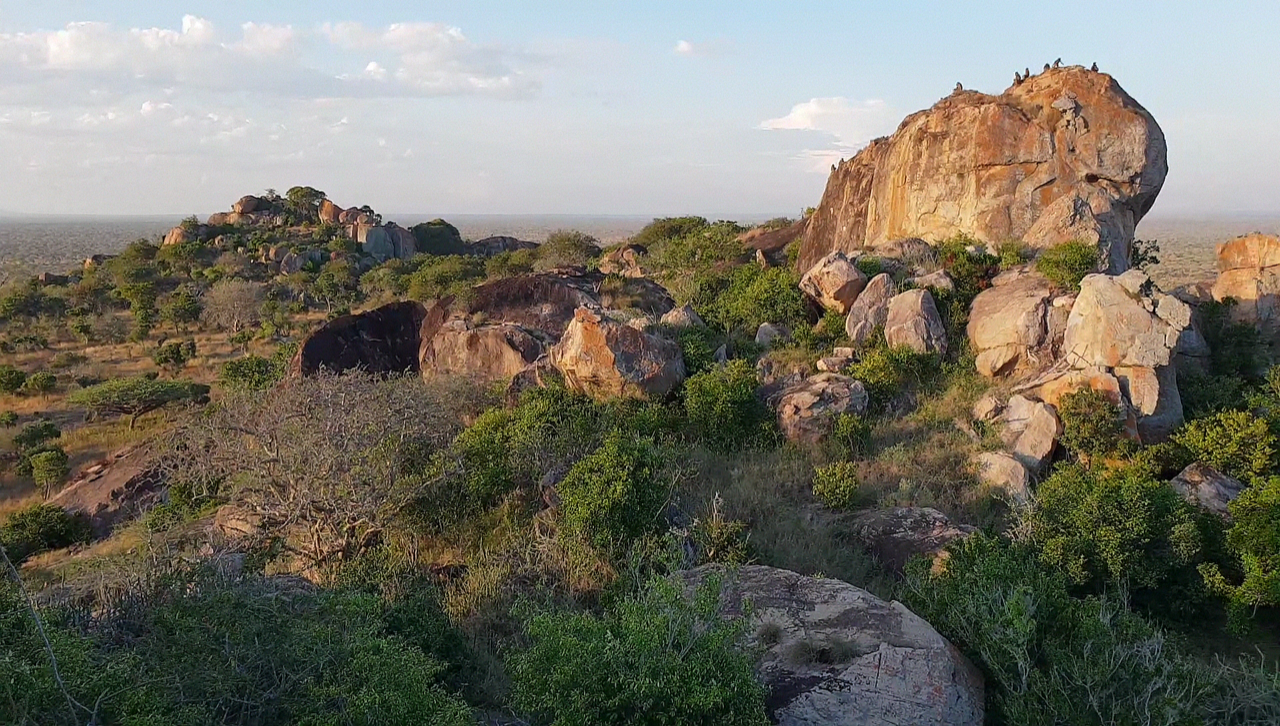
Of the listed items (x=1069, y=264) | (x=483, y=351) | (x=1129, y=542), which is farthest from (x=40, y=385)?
(x=1129, y=542)

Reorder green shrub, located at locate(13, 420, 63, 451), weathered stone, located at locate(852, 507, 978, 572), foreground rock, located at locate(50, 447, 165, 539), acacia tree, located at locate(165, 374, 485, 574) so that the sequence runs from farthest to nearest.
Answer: green shrub, located at locate(13, 420, 63, 451) → foreground rock, located at locate(50, 447, 165, 539) → acacia tree, located at locate(165, 374, 485, 574) → weathered stone, located at locate(852, 507, 978, 572)

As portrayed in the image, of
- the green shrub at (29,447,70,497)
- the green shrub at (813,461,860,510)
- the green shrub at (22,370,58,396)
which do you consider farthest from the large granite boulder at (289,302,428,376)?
the green shrub at (22,370,58,396)

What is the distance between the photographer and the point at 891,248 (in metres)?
14.8

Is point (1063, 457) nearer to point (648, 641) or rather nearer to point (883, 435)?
point (883, 435)

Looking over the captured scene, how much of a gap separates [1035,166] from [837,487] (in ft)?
31.2

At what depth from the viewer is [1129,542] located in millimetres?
6051

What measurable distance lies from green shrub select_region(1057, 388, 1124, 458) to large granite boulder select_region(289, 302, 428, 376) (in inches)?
425

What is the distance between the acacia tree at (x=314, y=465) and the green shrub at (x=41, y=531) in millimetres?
6434

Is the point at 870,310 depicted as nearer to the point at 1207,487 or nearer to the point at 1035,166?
the point at 1035,166

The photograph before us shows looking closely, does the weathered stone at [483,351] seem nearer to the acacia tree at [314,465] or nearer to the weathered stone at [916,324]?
the acacia tree at [314,465]

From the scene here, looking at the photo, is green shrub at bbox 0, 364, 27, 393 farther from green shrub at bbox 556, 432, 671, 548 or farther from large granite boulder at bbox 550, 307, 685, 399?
green shrub at bbox 556, 432, 671, 548

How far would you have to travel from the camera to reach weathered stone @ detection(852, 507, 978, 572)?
21.4 feet

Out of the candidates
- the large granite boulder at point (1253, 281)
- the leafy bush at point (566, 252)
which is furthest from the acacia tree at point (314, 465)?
the leafy bush at point (566, 252)

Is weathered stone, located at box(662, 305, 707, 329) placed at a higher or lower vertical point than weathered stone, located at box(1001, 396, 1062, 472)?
higher
